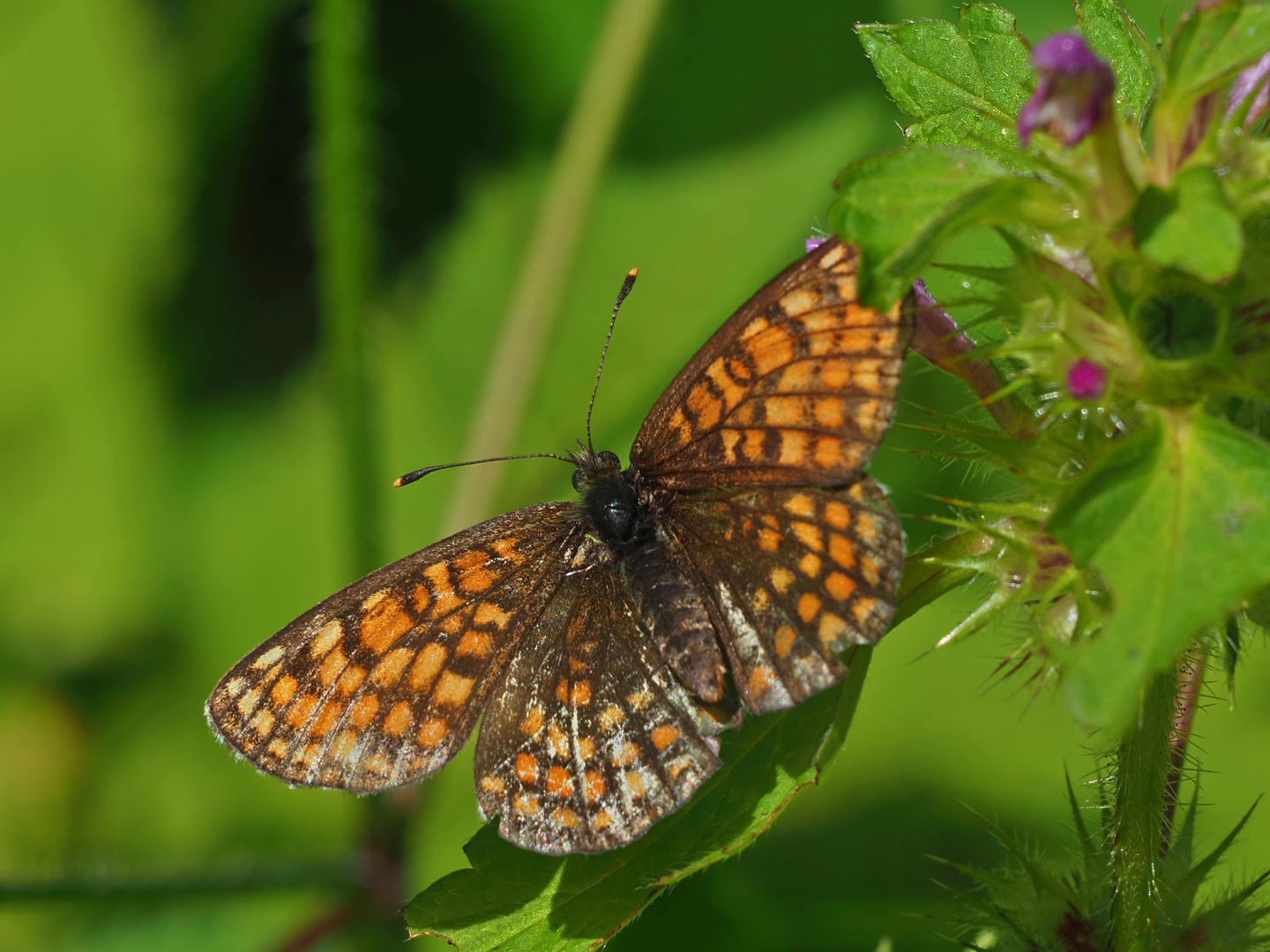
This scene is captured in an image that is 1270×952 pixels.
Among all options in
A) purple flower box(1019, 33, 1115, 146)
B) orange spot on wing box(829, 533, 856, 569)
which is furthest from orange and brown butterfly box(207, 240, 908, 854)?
purple flower box(1019, 33, 1115, 146)

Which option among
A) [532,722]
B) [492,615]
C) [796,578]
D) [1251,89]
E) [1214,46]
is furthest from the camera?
[492,615]

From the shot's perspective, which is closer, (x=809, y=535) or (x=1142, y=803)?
(x=1142, y=803)

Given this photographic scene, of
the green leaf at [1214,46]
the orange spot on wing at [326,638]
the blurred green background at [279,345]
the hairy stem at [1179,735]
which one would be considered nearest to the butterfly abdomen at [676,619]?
the orange spot on wing at [326,638]

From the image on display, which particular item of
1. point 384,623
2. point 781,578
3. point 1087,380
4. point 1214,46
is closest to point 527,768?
point 384,623

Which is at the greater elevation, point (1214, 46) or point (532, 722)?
point (1214, 46)

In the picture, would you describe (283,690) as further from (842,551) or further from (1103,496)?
(1103,496)

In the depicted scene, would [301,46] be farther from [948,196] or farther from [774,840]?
[948,196]

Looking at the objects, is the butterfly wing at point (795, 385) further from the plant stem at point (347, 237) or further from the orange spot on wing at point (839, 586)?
the plant stem at point (347, 237)
